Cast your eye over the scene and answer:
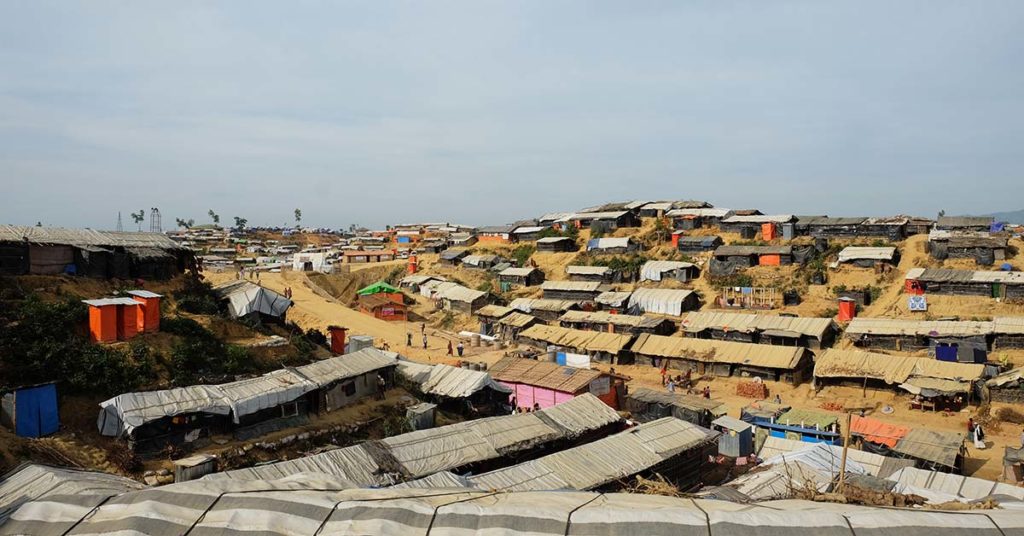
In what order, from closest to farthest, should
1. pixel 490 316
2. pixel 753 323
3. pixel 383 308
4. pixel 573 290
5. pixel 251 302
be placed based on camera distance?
pixel 251 302, pixel 753 323, pixel 490 316, pixel 573 290, pixel 383 308

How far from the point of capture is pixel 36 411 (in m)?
17.1

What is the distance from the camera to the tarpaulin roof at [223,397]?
672 inches

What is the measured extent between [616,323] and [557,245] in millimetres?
21706

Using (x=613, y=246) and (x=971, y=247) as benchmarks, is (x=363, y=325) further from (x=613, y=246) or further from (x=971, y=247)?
(x=971, y=247)

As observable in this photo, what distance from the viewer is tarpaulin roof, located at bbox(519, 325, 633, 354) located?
3844 cm

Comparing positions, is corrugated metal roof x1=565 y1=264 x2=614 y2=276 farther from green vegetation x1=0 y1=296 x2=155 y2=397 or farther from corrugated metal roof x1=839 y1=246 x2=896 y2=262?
green vegetation x1=0 y1=296 x2=155 y2=397

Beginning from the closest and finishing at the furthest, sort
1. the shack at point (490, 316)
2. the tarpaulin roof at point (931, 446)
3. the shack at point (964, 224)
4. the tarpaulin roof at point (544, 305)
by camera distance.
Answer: the tarpaulin roof at point (931, 446) < the tarpaulin roof at point (544, 305) < the shack at point (490, 316) < the shack at point (964, 224)

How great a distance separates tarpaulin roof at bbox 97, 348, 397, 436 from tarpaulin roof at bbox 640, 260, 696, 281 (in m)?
33.0

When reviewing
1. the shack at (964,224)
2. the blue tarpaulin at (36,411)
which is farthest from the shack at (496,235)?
the blue tarpaulin at (36,411)

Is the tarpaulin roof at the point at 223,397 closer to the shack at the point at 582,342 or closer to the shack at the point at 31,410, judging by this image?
the shack at the point at 31,410

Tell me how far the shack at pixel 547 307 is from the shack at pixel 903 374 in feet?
62.6

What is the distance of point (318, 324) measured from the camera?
46.1 meters

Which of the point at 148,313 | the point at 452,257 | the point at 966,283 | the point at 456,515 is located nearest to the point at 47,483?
the point at 456,515

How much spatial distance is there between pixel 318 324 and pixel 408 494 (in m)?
39.8
